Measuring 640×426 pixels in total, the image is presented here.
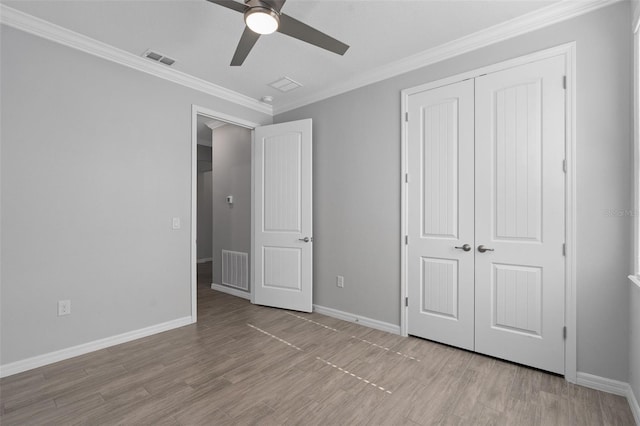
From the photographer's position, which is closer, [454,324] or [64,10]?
[64,10]

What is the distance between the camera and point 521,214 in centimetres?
237

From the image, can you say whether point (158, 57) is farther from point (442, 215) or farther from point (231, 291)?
point (231, 291)

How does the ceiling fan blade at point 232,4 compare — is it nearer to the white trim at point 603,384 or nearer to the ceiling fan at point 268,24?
the ceiling fan at point 268,24

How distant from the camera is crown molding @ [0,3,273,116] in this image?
228cm

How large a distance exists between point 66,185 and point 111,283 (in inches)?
37.0

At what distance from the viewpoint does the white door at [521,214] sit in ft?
7.34

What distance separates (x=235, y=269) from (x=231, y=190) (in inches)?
47.7

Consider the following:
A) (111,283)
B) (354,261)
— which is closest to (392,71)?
(354,261)

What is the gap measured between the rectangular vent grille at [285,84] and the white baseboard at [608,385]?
3642 mm

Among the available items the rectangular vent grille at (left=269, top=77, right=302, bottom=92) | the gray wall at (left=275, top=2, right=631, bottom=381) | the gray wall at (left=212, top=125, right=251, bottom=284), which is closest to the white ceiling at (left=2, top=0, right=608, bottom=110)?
the rectangular vent grille at (left=269, top=77, right=302, bottom=92)

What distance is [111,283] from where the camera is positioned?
2.79 meters

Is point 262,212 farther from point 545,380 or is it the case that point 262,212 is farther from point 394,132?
point 545,380

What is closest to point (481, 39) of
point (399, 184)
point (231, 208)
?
point (399, 184)

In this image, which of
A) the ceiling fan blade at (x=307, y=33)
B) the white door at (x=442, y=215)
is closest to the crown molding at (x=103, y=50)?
the ceiling fan blade at (x=307, y=33)
